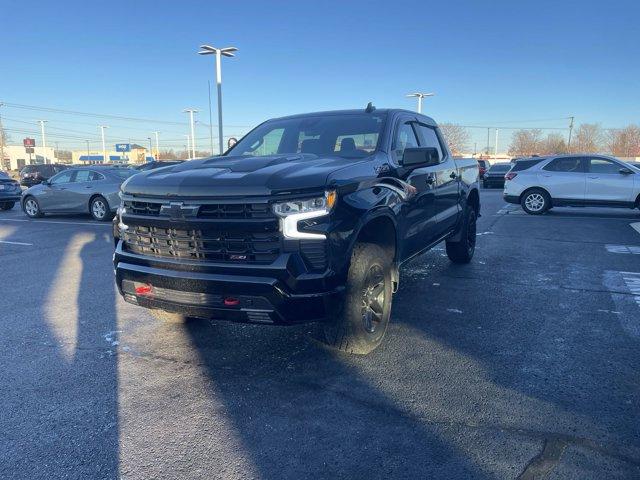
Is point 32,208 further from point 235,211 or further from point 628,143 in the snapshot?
point 628,143

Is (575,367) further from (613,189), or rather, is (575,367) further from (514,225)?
(613,189)

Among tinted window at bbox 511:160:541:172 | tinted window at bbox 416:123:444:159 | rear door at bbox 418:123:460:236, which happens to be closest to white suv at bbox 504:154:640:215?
tinted window at bbox 511:160:541:172

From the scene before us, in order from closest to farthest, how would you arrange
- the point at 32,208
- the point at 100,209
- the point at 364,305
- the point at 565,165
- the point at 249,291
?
1. the point at 249,291
2. the point at 364,305
3. the point at 100,209
4. the point at 565,165
5. the point at 32,208

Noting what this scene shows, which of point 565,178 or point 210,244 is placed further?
point 565,178

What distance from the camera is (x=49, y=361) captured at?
147 inches

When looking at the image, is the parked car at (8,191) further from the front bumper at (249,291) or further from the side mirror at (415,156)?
the side mirror at (415,156)

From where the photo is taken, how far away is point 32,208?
45.3 feet

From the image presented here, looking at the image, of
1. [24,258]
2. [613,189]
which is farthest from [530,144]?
[24,258]

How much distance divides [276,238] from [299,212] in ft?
0.73

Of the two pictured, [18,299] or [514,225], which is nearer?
[18,299]

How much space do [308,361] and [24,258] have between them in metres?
6.39

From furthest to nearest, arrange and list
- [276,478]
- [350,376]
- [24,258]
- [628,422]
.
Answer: [24,258]
[350,376]
[628,422]
[276,478]

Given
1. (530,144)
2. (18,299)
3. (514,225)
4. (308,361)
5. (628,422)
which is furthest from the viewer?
(530,144)

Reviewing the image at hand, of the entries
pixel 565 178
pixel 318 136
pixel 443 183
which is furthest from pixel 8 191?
pixel 565 178
